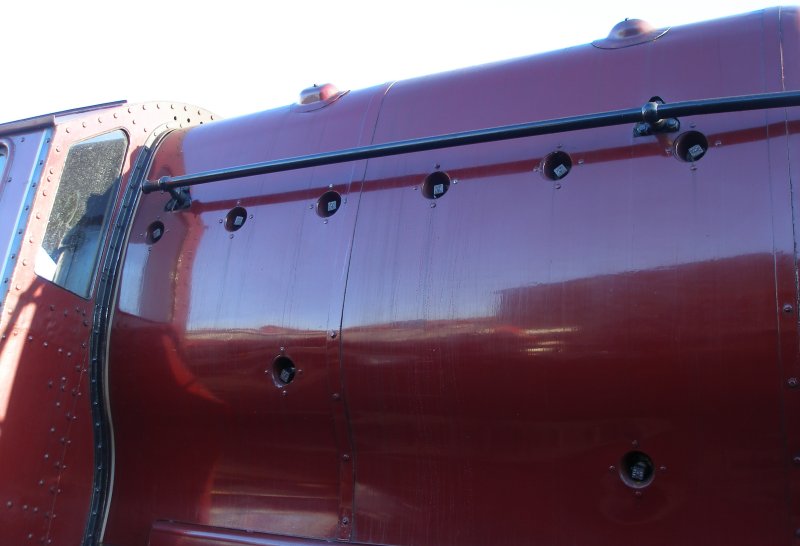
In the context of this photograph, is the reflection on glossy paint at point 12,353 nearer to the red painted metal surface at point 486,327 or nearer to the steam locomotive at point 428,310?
the steam locomotive at point 428,310

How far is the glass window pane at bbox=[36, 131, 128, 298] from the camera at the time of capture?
414 cm

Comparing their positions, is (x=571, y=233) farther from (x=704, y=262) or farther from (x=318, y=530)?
(x=318, y=530)

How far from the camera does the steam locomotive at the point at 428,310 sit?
2.75 meters

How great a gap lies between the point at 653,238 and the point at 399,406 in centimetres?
116

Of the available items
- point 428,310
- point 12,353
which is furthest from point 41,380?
point 428,310

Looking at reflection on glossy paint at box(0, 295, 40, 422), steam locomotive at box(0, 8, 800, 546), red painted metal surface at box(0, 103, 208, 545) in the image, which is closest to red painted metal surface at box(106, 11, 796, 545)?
steam locomotive at box(0, 8, 800, 546)

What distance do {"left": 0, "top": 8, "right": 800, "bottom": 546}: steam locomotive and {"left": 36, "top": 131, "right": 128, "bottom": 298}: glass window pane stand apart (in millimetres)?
15

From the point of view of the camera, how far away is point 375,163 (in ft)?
12.2

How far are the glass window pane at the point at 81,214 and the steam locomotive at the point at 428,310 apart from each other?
1 centimetres

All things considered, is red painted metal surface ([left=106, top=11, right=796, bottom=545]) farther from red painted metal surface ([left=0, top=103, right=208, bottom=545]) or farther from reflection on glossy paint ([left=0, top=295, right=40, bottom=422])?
reflection on glossy paint ([left=0, top=295, right=40, bottom=422])

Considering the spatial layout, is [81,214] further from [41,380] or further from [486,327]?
[486,327]

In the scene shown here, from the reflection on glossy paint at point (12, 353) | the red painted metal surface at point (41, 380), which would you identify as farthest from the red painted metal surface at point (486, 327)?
the reflection on glossy paint at point (12, 353)

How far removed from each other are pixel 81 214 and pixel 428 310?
2052 millimetres

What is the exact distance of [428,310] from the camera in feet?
10.7
